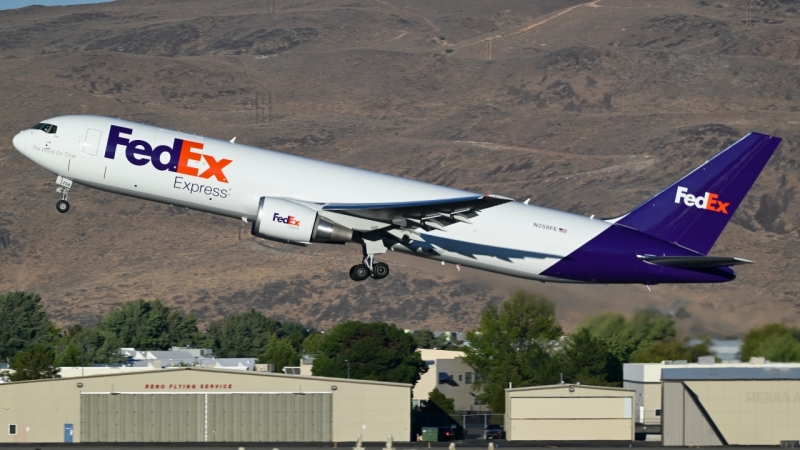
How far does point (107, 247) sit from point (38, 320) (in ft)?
145

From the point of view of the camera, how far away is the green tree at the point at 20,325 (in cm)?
14162

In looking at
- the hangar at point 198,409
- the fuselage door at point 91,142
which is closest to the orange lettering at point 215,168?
the fuselage door at point 91,142

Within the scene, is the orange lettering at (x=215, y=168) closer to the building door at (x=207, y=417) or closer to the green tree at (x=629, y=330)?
the building door at (x=207, y=417)

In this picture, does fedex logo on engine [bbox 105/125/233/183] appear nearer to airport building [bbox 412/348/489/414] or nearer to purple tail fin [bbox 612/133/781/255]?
purple tail fin [bbox 612/133/781/255]

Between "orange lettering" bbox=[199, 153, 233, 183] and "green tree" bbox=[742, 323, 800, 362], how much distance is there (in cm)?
3233

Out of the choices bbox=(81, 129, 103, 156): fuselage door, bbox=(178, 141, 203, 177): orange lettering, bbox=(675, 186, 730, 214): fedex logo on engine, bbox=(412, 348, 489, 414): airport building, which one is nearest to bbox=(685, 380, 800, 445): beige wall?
bbox=(675, 186, 730, 214): fedex logo on engine

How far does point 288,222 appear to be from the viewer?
4750 centimetres

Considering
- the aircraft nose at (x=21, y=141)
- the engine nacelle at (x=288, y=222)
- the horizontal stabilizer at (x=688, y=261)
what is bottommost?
the horizontal stabilizer at (x=688, y=261)

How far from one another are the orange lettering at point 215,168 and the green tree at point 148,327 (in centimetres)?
10168

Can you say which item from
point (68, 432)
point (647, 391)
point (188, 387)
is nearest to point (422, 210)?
point (188, 387)

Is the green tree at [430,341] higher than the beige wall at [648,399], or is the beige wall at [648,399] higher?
the green tree at [430,341]

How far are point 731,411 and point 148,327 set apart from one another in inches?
3744

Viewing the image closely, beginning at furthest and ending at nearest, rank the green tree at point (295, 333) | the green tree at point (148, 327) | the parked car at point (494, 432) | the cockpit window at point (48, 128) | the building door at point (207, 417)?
the green tree at point (295, 333)
the green tree at point (148, 327)
the parked car at point (494, 432)
the building door at point (207, 417)
the cockpit window at point (48, 128)

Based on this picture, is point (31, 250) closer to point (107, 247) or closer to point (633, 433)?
point (107, 247)
